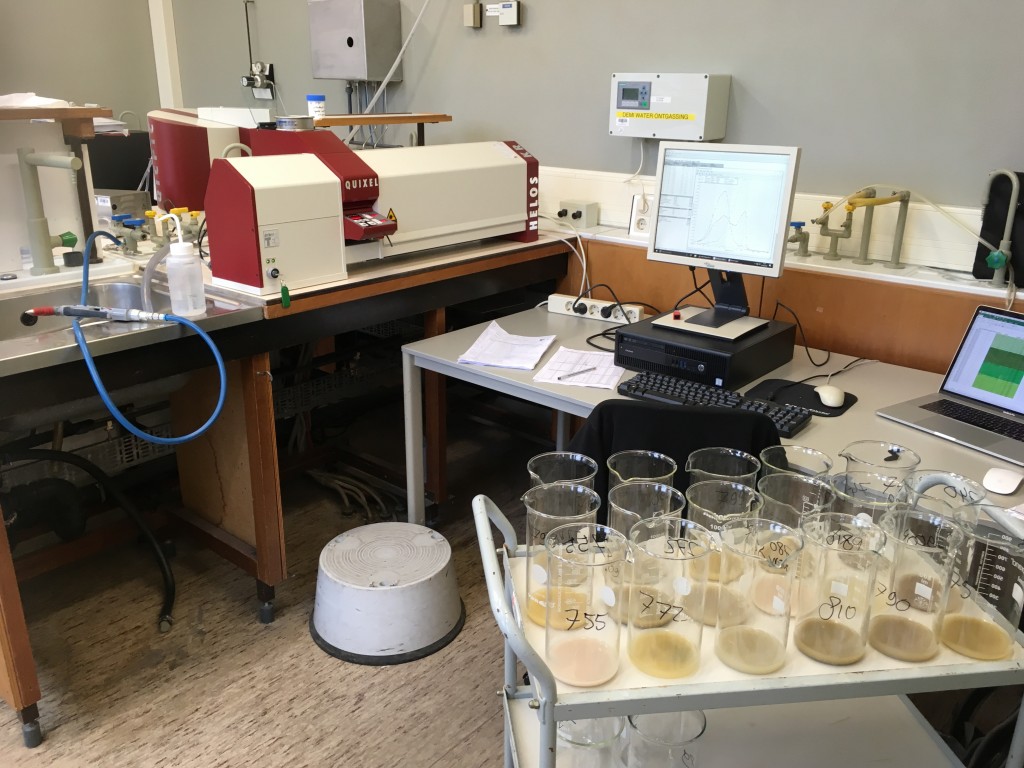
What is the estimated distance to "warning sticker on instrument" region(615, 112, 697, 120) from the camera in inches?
100

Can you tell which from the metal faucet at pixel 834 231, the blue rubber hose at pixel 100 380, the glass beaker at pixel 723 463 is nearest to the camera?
the glass beaker at pixel 723 463

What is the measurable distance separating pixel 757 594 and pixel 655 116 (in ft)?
6.36

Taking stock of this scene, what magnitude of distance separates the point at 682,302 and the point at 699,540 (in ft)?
4.98

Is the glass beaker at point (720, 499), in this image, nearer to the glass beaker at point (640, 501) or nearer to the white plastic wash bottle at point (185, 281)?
the glass beaker at point (640, 501)

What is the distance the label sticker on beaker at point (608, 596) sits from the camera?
108 cm

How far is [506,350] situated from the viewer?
87.2 inches

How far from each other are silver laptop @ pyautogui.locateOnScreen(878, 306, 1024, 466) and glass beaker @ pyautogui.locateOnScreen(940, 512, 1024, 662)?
0.45 metres

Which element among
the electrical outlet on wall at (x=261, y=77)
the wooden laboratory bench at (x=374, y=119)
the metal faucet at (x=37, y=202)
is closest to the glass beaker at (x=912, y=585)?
the metal faucet at (x=37, y=202)

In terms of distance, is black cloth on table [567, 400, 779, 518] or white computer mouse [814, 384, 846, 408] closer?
black cloth on table [567, 400, 779, 518]

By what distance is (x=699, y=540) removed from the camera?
113cm

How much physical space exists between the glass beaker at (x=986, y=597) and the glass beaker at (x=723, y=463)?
337mm

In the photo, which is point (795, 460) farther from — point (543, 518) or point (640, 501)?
point (543, 518)

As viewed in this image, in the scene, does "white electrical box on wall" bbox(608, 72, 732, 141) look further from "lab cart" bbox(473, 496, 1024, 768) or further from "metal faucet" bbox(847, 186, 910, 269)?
"lab cart" bbox(473, 496, 1024, 768)

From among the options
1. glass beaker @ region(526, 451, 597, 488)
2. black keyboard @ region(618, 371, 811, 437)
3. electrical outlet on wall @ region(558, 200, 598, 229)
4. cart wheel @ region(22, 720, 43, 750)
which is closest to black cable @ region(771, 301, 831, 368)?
black keyboard @ region(618, 371, 811, 437)
